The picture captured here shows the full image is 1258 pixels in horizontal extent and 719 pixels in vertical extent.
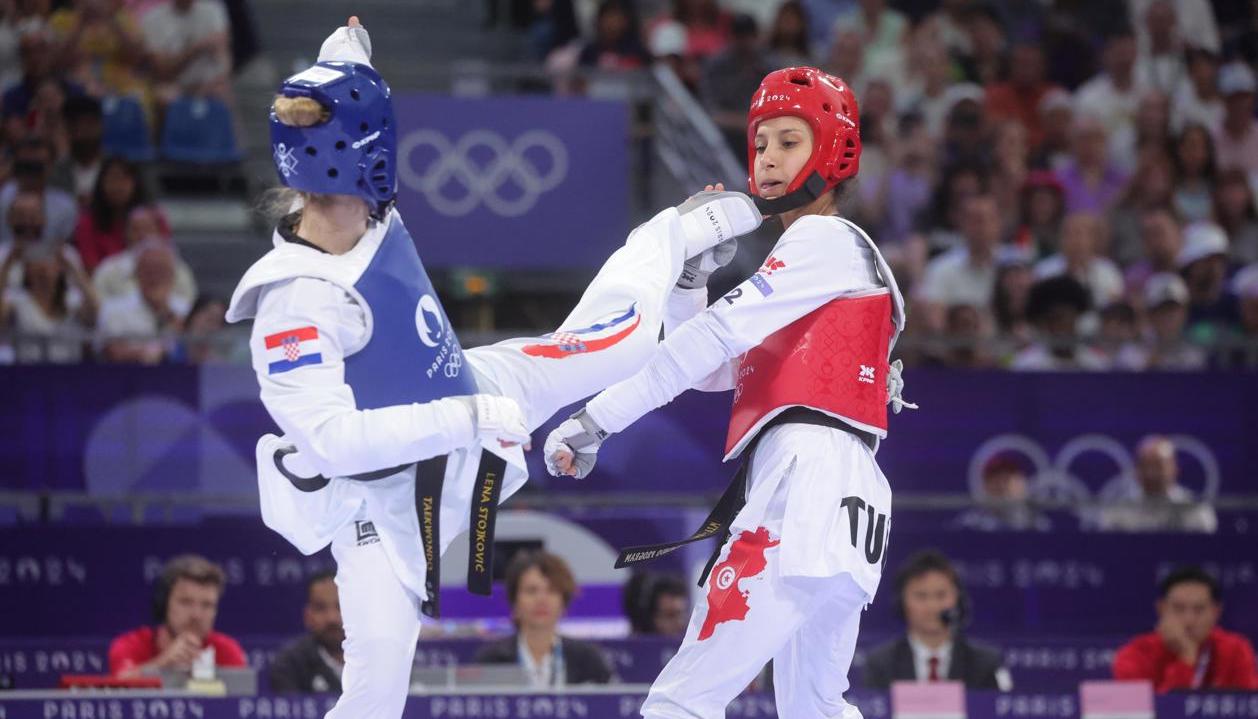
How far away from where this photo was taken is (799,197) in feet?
17.1

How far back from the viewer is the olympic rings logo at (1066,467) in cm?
979

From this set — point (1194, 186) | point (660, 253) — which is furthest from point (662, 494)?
point (1194, 186)

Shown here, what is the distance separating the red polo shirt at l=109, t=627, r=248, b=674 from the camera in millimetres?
7383

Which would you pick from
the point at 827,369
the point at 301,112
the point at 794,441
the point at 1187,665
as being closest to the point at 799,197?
the point at 827,369

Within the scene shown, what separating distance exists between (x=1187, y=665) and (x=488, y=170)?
5.21m

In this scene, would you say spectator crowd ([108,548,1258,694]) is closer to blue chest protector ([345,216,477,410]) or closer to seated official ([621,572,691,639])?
seated official ([621,572,691,639])

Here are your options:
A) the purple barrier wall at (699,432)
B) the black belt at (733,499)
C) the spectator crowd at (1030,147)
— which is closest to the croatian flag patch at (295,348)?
the black belt at (733,499)

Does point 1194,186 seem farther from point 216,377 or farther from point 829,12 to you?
point 216,377

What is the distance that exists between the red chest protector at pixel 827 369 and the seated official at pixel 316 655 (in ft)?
9.31

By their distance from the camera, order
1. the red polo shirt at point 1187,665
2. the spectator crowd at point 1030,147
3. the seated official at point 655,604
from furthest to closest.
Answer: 1. the spectator crowd at point 1030,147
2. the seated official at point 655,604
3. the red polo shirt at point 1187,665

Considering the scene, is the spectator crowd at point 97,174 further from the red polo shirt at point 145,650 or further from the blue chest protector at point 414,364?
the blue chest protector at point 414,364

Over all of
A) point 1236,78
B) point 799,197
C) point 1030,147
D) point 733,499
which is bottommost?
point 733,499

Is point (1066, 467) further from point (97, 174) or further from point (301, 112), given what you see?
point (301, 112)

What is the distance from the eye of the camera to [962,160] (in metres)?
11.6
